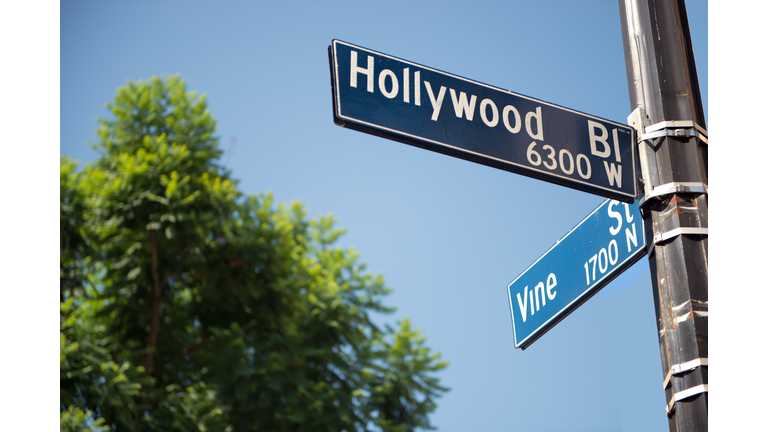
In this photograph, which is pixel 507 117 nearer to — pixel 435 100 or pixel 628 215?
pixel 435 100

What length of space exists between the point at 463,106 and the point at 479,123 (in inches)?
2.8

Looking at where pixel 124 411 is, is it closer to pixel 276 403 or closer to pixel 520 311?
pixel 276 403

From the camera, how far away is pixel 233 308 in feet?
42.1

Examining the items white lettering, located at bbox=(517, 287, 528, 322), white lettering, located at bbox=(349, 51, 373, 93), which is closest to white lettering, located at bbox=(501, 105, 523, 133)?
white lettering, located at bbox=(349, 51, 373, 93)

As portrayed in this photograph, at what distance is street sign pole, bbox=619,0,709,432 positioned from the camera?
1.58 meters

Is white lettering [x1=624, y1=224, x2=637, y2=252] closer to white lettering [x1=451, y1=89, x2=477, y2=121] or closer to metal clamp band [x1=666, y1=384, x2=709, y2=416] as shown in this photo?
metal clamp band [x1=666, y1=384, x2=709, y2=416]

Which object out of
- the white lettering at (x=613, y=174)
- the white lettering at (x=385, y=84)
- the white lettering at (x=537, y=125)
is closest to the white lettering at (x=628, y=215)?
the white lettering at (x=613, y=174)

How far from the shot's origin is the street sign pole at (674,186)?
1582 mm

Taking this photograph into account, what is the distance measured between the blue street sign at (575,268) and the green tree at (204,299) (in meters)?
9.13

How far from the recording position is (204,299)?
1305cm

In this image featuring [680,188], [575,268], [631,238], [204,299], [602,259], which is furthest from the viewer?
→ [204,299]

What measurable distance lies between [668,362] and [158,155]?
37.9 ft

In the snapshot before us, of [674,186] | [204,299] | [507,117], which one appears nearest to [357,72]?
[507,117]
